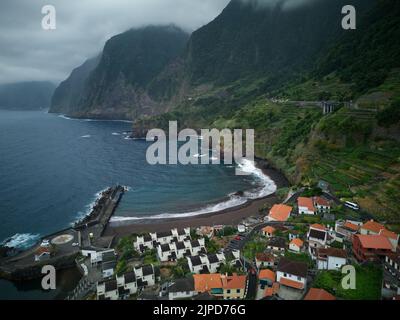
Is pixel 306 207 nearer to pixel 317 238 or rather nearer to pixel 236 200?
pixel 317 238

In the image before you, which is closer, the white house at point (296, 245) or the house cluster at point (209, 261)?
the house cluster at point (209, 261)

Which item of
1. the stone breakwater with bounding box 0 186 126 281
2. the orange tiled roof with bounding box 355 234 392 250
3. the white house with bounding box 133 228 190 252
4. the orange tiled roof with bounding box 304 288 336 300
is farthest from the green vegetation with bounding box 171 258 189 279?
the orange tiled roof with bounding box 355 234 392 250

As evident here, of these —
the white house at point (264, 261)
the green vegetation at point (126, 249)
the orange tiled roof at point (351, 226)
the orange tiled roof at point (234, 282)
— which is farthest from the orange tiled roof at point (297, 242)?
the green vegetation at point (126, 249)

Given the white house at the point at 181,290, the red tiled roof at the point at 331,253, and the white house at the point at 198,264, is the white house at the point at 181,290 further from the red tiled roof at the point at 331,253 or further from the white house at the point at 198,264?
the red tiled roof at the point at 331,253

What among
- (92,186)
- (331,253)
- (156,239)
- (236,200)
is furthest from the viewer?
(92,186)

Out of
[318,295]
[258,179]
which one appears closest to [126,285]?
[318,295]
